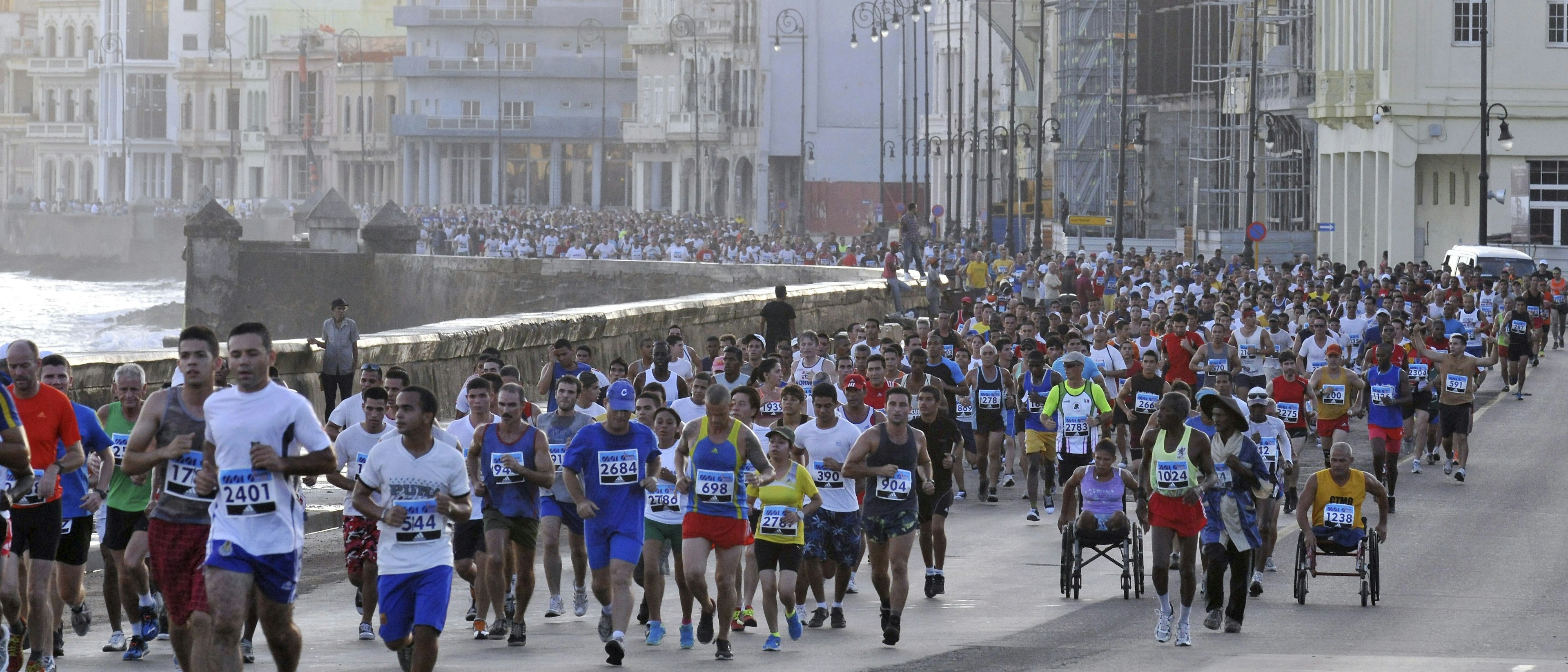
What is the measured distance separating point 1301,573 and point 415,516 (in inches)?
272

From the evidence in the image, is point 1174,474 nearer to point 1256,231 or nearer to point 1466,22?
point 1256,231

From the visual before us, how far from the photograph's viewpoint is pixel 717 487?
11.8 meters

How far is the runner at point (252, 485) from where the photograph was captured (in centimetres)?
843

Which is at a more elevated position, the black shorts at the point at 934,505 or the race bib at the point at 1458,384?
the race bib at the point at 1458,384

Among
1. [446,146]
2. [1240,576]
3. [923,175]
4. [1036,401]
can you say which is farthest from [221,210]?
[446,146]

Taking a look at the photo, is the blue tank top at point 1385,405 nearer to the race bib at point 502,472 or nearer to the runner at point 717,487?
the runner at point 717,487

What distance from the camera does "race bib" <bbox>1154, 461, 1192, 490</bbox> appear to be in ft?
41.4

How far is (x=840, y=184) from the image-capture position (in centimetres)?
8438

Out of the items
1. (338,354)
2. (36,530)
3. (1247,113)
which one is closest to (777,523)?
(36,530)

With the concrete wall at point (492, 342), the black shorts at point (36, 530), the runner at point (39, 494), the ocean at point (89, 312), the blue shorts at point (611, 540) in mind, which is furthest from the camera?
the ocean at point (89, 312)

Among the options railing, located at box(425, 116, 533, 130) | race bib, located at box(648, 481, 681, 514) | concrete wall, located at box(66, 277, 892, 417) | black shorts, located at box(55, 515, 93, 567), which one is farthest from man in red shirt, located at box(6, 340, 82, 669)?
railing, located at box(425, 116, 533, 130)

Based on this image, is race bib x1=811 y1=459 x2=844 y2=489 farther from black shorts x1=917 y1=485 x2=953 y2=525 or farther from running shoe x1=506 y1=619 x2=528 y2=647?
running shoe x1=506 y1=619 x2=528 y2=647

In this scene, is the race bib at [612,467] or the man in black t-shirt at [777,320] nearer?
the race bib at [612,467]

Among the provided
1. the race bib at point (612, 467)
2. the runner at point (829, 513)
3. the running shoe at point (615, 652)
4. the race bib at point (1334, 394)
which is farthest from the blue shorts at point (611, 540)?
the race bib at point (1334, 394)
